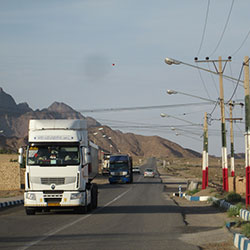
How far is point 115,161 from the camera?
6450 cm

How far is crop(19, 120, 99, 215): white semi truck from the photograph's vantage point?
2095 centimetres

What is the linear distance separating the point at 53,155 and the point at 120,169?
44143mm

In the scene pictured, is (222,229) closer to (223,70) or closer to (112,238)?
(112,238)

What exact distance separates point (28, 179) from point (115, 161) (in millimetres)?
43673

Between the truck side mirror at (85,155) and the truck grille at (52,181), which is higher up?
the truck side mirror at (85,155)

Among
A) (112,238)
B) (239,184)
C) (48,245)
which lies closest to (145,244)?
(112,238)

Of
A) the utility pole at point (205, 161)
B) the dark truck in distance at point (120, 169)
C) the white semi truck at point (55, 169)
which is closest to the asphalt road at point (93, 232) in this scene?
the white semi truck at point (55, 169)

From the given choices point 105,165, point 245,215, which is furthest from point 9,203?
point 105,165

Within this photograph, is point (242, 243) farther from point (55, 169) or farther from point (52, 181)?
point (52, 181)

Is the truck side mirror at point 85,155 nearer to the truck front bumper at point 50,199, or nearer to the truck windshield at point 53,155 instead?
the truck windshield at point 53,155

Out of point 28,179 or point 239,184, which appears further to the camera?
point 239,184

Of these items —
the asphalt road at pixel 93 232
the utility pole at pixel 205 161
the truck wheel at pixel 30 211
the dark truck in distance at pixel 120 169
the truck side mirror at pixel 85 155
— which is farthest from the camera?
the dark truck in distance at pixel 120 169

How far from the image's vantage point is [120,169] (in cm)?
6500

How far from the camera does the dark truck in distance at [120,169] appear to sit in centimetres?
6438
